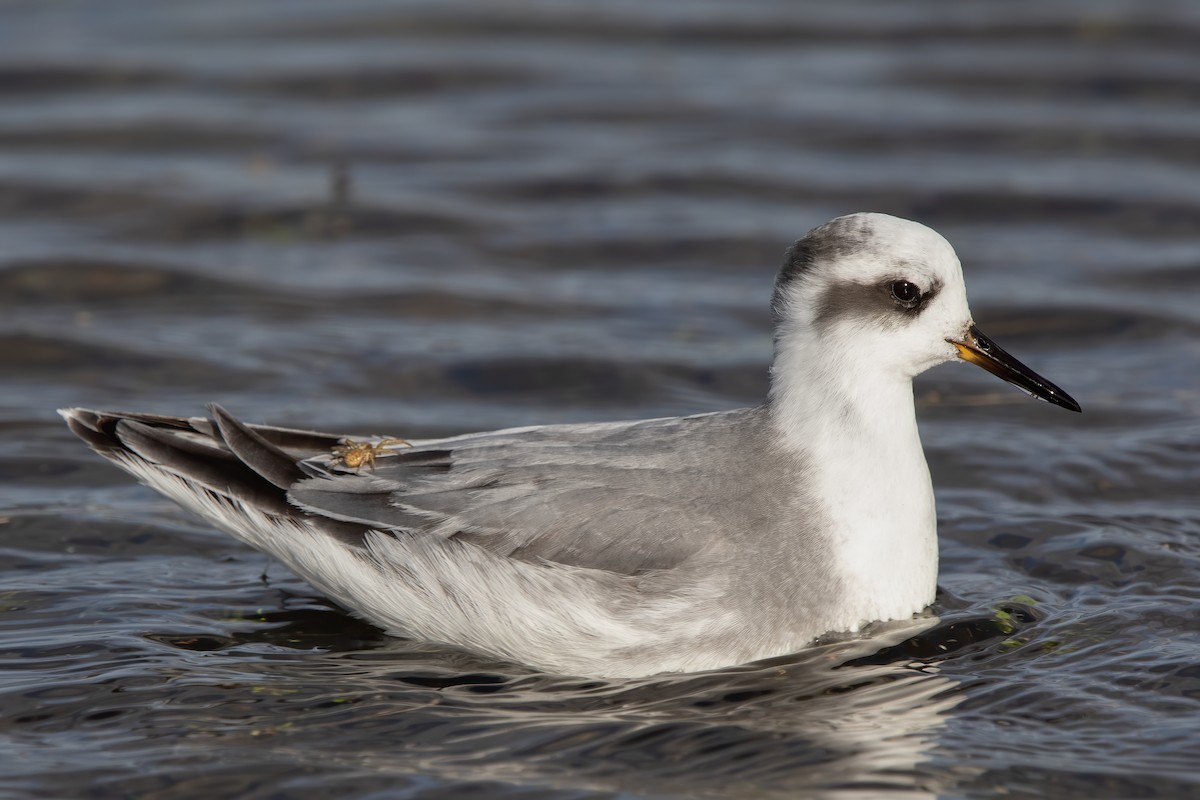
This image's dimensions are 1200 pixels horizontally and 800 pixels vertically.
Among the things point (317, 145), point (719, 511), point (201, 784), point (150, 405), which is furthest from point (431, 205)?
point (201, 784)

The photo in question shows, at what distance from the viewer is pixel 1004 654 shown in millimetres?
6785

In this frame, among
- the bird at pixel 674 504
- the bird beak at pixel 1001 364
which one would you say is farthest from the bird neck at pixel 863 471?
the bird beak at pixel 1001 364

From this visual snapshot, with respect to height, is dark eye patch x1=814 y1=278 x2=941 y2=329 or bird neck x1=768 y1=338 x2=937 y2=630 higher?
dark eye patch x1=814 y1=278 x2=941 y2=329

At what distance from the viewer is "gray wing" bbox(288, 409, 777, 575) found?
6551mm

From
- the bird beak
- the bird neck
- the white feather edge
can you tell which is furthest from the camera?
the bird beak

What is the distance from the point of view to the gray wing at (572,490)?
655 centimetres

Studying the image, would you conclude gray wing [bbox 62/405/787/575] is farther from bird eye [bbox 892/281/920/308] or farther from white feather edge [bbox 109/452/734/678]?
bird eye [bbox 892/281/920/308]

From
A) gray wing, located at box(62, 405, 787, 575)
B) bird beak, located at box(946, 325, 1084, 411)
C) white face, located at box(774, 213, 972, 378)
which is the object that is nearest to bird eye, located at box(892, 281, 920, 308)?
white face, located at box(774, 213, 972, 378)

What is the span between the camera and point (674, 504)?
6.61 meters

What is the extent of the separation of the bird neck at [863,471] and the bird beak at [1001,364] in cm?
30

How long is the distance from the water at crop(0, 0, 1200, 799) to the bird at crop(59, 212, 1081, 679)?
234 mm

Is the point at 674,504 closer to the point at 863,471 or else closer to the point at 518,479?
the point at 518,479

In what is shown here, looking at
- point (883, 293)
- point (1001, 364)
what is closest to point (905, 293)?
point (883, 293)

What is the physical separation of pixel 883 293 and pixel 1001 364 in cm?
64
